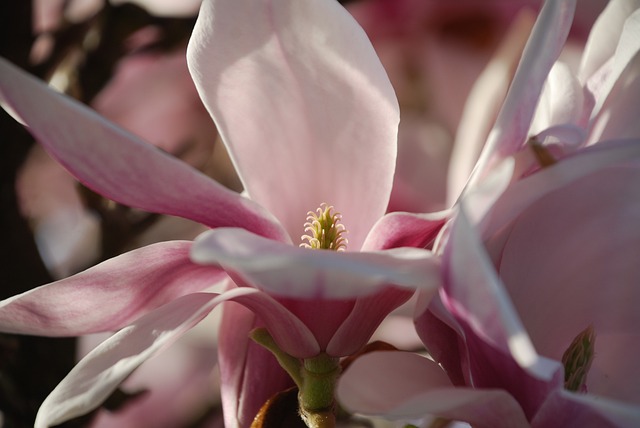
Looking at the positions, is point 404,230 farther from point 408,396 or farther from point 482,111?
point 482,111

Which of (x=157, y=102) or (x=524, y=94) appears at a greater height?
(x=524, y=94)

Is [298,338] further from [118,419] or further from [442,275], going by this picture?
[118,419]

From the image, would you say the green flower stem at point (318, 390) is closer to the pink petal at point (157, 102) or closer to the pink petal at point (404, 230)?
the pink petal at point (404, 230)

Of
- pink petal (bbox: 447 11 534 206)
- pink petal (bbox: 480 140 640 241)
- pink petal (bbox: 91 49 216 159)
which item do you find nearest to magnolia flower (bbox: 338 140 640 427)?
pink petal (bbox: 480 140 640 241)

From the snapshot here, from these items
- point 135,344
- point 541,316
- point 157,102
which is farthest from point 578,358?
point 157,102

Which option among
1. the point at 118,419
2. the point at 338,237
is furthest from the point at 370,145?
the point at 118,419

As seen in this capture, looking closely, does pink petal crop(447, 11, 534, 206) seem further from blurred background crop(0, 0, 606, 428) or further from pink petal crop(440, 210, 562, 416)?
pink petal crop(440, 210, 562, 416)
